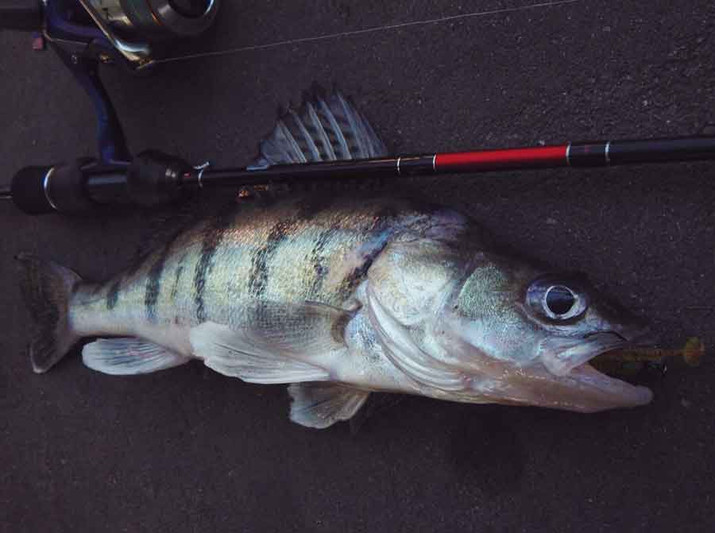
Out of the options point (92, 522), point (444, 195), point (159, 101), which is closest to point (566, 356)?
point (444, 195)

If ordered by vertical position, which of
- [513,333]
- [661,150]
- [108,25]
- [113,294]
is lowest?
[513,333]

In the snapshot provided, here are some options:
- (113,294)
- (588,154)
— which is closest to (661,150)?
(588,154)

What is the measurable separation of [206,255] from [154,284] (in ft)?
0.71

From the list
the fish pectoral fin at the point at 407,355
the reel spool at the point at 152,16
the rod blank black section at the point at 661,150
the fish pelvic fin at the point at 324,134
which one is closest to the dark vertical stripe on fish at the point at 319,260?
the fish pectoral fin at the point at 407,355

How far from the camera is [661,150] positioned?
157cm

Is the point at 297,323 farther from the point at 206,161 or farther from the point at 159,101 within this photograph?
the point at 159,101

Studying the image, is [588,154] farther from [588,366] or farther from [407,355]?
[407,355]

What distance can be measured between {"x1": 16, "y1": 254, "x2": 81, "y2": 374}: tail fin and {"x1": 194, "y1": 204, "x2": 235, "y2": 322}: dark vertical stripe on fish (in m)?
0.66

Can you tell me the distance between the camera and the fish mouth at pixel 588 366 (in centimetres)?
144

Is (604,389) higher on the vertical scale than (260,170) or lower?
lower

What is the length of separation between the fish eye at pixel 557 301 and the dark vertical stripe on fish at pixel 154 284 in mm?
1086

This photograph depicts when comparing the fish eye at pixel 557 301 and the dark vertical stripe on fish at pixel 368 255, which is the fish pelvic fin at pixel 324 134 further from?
the fish eye at pixel 557 301

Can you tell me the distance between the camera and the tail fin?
2416 mm

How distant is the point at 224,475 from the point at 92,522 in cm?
65
